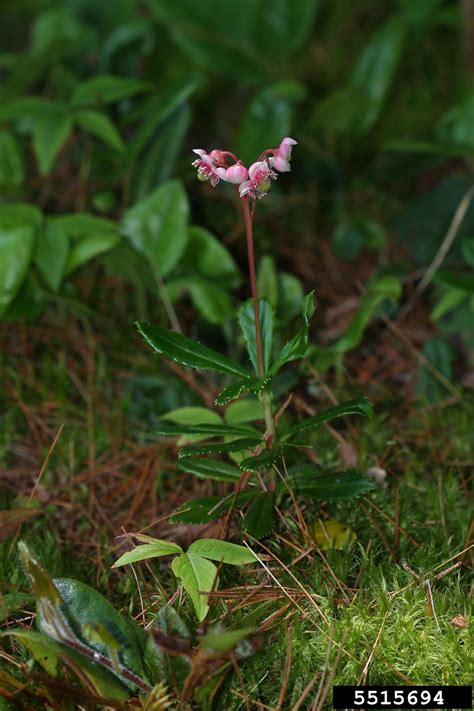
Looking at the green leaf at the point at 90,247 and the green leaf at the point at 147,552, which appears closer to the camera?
the green leaf at the point at 147,552

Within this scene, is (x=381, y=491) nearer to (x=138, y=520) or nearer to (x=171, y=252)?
(x=138, y=520)

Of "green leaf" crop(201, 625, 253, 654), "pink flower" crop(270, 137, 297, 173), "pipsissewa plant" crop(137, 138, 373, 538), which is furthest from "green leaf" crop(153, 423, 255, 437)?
"pink flower" crop(270, 137, 297, 173)

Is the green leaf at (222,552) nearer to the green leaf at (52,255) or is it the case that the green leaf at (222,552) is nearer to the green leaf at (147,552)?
the green leaf at (147,552)

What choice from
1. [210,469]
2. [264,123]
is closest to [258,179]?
[210,469]

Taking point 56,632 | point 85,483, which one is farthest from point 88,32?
point 56,632

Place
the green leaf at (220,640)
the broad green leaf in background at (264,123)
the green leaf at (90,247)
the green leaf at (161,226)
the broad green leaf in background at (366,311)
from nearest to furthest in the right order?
1. the green leaf at (220,640)
2. the broad green leaf in background at (366,311)
3. the green leaf at (90,247)
4. the green leaf at (161,226)
5. the broad green leaf in background at (264,123)

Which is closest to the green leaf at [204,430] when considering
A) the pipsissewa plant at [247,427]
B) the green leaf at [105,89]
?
the pipsissewa plant at [247,427]

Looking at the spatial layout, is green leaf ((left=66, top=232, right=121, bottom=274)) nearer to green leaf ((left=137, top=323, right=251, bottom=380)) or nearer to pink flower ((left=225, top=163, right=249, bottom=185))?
green leaf ((left=137, top=323, right=251, bottom=380))
